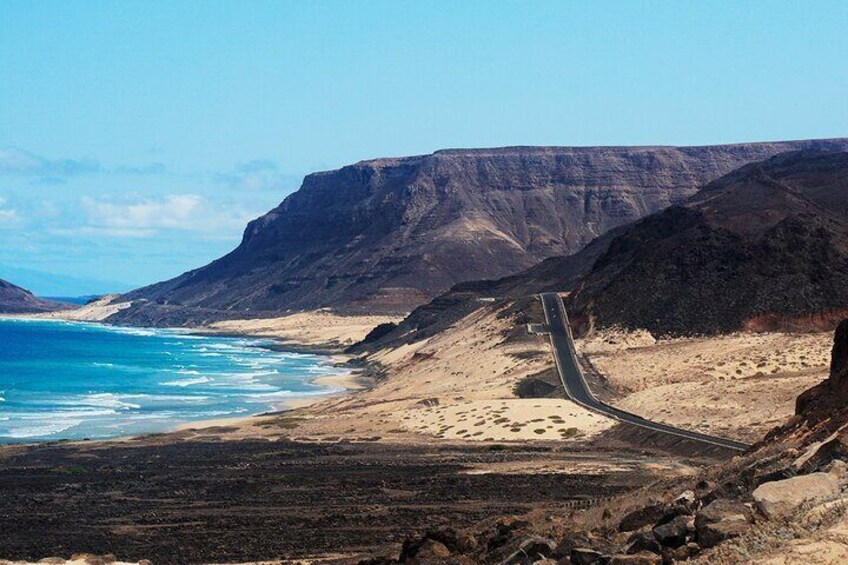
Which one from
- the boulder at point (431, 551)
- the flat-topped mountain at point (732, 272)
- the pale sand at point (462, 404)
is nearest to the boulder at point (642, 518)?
the boulder at point (431, 551)

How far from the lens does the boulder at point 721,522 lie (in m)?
15.5

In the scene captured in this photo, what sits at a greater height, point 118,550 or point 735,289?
point 735,289

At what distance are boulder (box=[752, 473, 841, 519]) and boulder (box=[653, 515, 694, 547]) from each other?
40.7 inches

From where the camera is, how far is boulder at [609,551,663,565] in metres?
15.5

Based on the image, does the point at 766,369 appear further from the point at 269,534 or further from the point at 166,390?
the point at 166,390

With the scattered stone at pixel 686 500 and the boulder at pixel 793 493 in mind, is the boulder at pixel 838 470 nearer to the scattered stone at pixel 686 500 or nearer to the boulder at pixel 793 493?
the boulder at pixel 793 493

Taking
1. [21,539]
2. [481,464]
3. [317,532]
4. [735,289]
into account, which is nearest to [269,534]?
[317,532]

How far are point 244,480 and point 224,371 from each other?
86.3 m

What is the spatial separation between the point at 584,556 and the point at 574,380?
5638 centimetres

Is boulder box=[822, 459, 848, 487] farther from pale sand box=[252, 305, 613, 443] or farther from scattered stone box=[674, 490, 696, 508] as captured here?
pale sand box=[252, 305, 613, 443]

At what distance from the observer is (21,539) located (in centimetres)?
3142

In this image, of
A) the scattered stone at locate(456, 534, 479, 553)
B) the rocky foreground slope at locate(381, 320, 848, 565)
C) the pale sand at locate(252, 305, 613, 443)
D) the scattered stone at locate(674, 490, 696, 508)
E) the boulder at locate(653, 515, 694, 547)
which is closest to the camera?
the rocky foreground slope at locate(381, 320, 848, 565)

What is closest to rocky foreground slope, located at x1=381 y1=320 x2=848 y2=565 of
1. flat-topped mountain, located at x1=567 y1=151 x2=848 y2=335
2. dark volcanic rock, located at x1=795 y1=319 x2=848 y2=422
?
dark volcanic rock, located at x1=795 y1=319 x2=848 y2=422

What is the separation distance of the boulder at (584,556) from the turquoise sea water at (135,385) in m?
57.1
